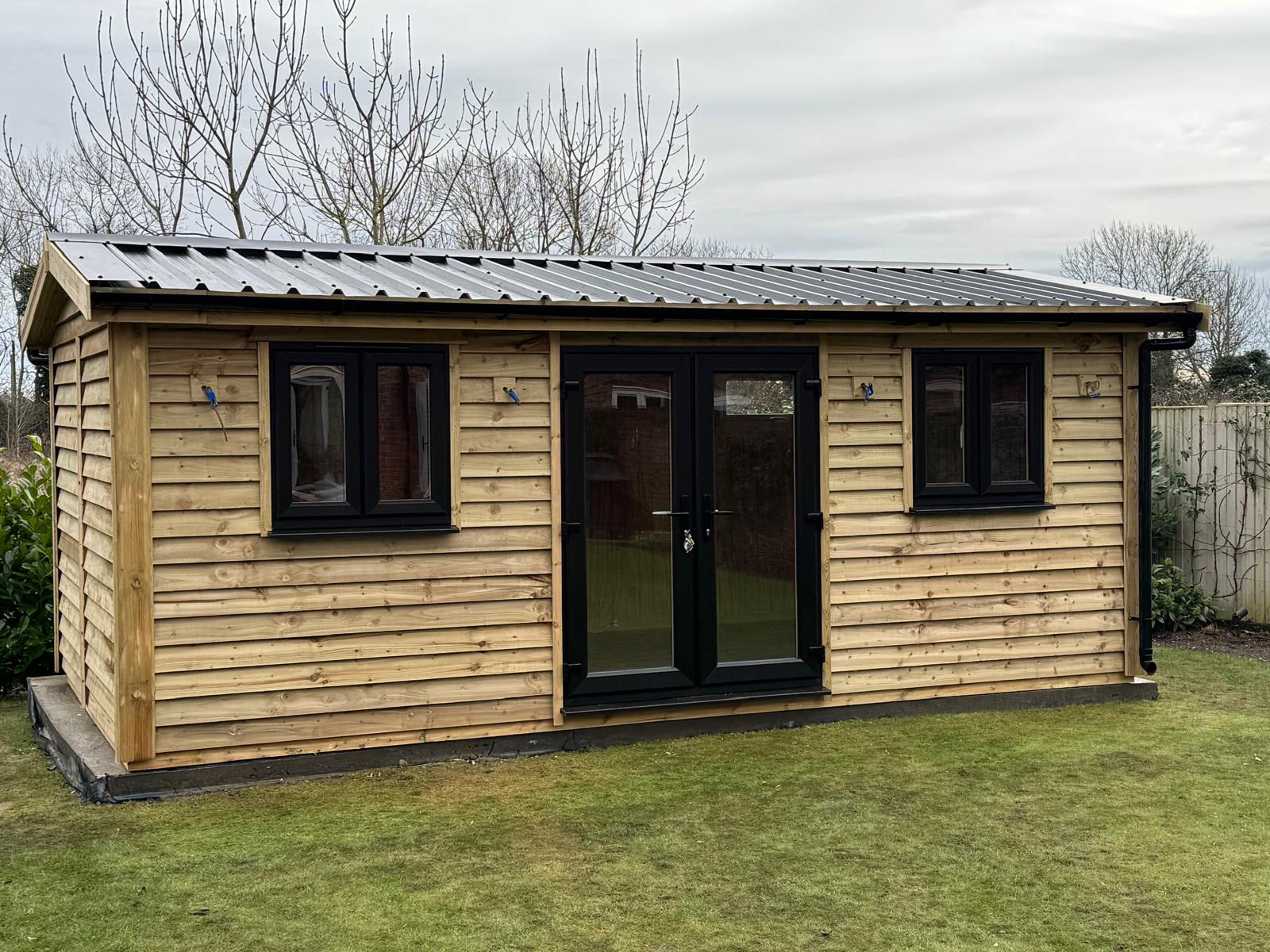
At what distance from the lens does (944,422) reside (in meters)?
7.25

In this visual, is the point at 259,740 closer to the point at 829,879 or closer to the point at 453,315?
the point at 453,315

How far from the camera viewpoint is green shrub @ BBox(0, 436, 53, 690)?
870cm

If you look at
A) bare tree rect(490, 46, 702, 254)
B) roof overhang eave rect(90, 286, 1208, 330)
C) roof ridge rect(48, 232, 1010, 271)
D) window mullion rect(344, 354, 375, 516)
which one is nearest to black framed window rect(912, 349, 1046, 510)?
roof overhang eave rect(90, 286, 1208, 330)

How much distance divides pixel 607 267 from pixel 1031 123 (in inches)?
356

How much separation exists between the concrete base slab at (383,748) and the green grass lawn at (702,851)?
0.12m

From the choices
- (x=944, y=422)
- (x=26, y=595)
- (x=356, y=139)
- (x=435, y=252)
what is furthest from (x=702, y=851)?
(x=356, y=139)

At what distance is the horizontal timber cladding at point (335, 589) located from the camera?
589 centimetres

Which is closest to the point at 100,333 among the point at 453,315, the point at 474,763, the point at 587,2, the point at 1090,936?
the point at 453,315

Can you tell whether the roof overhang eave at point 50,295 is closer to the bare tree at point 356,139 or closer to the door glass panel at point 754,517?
the door glass panel at point 754,517

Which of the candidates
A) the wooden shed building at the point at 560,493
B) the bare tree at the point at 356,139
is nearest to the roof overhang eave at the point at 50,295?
the wooden shed building at the point at 560,493

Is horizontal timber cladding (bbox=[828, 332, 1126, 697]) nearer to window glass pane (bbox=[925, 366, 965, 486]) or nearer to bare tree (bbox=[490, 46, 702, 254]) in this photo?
window glass pane (bbox=[925, 366, 965, 486])

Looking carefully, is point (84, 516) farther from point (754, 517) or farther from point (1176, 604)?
point (1176, 604)

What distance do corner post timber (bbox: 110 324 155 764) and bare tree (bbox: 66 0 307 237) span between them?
8.14 metres

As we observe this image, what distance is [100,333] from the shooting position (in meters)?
6.21
